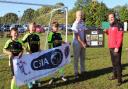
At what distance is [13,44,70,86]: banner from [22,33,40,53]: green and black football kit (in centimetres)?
27

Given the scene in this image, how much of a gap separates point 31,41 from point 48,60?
0.82m

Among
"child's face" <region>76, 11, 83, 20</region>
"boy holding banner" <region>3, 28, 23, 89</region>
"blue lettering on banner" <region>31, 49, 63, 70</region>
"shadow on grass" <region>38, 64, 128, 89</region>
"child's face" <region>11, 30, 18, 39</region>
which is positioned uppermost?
"child's face" <region>76, 11, 83, 20</region>

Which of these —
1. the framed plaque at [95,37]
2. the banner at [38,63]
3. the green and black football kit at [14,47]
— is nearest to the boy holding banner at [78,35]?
the banner at [38,63]

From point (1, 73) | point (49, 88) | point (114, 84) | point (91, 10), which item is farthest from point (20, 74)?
point (91, 10)

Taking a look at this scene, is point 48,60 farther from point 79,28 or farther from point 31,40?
point 79,28

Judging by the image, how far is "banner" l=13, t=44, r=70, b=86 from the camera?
9.37 metres

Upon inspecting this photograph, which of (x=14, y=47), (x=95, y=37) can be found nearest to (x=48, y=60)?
(x=14, y=47)

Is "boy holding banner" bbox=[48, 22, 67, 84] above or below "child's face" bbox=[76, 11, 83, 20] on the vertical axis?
below

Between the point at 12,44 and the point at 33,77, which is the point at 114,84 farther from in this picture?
the point at 12,44

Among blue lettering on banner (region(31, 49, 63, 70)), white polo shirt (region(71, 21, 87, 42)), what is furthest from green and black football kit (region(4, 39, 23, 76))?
white polo shirt (region(71, 21, 87, 42))

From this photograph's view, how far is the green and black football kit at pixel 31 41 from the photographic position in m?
10.3

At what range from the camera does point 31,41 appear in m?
10.3

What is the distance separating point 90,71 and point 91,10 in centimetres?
7095

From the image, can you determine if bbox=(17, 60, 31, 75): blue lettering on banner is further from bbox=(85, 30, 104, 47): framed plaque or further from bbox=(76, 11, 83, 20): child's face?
bbox=(85, 30, 104, 47): framed plaque
